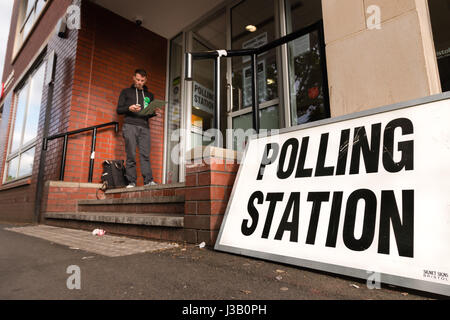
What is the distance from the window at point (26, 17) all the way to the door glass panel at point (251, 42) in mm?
6171

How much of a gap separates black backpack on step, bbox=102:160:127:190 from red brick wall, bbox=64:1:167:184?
0.29 metres

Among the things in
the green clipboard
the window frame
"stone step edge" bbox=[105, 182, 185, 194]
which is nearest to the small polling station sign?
"stone step edge" bbox=[105, 182, 185, 194]

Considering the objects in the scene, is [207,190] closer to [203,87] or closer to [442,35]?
[442,35]

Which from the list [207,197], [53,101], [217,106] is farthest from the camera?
[53,101]

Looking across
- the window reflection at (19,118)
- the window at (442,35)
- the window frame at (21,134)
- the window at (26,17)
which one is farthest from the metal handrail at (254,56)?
the window at (26,17)

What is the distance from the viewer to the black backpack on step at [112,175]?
13.9 ft

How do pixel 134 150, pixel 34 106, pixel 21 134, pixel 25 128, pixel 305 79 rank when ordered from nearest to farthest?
pixel 305 79 → pixel 134 150 → pixel 34 106 → pixel 25 128 → pixel 21 134

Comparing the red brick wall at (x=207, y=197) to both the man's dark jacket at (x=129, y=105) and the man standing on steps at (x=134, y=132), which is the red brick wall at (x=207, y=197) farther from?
the man's dark jacket at (x=129, y=105)

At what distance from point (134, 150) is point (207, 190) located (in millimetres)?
2327

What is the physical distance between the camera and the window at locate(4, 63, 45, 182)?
19.6 ft

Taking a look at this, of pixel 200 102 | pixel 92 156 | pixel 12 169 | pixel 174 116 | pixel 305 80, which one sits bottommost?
pixel 92 156

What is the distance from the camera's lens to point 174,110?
5367 mm

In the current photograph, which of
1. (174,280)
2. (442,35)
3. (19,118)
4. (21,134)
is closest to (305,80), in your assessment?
(442,35)

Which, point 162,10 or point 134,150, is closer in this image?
point 134,150
